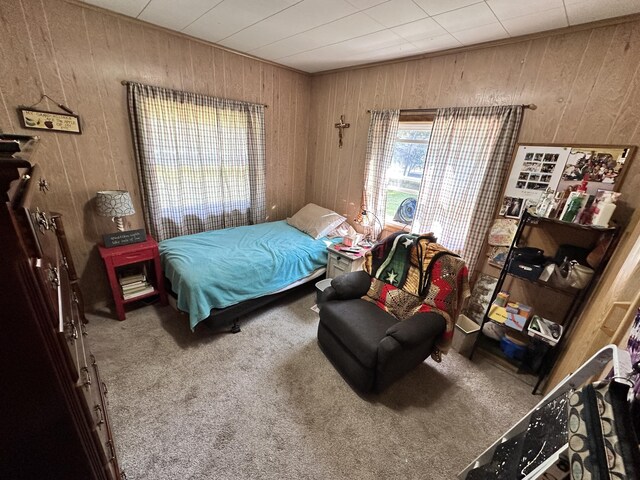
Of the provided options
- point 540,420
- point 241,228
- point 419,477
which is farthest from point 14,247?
point 241,228

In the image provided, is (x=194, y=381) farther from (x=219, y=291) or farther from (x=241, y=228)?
(x=241, y=228)

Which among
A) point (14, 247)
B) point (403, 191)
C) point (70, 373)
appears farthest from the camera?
point (403, 191)

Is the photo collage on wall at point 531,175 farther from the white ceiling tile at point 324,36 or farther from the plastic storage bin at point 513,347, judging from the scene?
the white ceiling tile at point 324,36

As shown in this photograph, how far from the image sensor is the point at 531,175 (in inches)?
80.0

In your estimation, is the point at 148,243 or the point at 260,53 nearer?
the point at 148,243

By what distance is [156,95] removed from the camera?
7.90ft

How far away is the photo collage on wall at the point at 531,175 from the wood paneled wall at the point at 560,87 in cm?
9

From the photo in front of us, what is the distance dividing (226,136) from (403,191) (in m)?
2.15

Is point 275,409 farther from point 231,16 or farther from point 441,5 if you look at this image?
point 231,16

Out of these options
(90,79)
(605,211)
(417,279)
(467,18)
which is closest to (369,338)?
(417,279)

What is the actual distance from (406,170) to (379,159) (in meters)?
0.33

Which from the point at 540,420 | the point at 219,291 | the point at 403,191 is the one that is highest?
the point at 403,191

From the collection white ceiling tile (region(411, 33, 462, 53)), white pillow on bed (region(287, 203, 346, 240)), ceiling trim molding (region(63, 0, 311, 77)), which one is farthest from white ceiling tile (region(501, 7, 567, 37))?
ceiling trim molding (region(63, 0, 311, 77))

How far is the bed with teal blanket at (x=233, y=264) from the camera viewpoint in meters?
2.10
